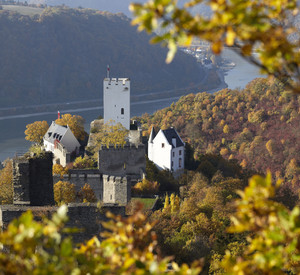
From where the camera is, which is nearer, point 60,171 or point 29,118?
point 60,171

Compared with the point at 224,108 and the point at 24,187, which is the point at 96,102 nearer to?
the point at 224,108

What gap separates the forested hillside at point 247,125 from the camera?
56644 millimetres

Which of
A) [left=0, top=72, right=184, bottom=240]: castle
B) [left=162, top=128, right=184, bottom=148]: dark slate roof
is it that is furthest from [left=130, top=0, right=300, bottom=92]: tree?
[left=162, top=128, right=184, bottom=148]: dark slate roof

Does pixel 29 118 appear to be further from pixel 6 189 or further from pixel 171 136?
pixel 6 189

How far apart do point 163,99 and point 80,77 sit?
73.3 feet

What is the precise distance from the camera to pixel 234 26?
3570 millimetres

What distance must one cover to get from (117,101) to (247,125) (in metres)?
29.8

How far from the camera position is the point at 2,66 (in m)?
125

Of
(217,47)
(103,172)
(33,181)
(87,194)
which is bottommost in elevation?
(87,194)

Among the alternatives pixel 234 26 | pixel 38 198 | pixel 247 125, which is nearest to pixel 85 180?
pixel 38 198

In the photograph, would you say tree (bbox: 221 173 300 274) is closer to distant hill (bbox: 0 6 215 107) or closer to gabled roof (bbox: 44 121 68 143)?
gabled roof (bbox: 44 121 68 143)

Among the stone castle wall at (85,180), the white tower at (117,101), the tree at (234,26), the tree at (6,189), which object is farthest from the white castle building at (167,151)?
the tree at (234,26)

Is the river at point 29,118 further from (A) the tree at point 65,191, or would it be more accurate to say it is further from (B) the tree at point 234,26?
(B) the tree at point 234,26

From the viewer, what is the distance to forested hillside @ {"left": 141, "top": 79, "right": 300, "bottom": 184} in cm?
5664
